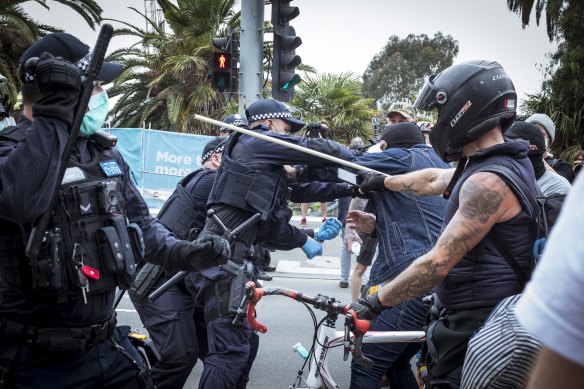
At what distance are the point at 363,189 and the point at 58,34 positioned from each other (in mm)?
2008

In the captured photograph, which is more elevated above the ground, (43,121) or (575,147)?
(43,121)

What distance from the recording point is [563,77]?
22.0 m

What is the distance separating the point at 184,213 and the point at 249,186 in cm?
71

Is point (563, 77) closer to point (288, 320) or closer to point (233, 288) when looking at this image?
point (288, 320)

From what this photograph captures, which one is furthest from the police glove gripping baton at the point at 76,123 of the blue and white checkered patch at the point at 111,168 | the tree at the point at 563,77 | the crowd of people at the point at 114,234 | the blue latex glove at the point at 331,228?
the tree at the point at 563,77

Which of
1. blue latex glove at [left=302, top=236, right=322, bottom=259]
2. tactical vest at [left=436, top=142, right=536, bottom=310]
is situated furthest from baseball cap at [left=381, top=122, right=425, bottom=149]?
tactical vest at [left=436, top=142, right=536, bottom=310]

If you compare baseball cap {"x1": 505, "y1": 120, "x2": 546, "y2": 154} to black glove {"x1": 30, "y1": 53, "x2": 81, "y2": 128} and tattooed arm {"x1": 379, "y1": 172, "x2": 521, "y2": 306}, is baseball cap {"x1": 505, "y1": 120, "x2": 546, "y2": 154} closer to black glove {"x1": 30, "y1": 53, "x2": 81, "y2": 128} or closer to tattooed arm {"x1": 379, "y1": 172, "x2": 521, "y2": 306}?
tattooed arm {"x1": 379, "y1": 172, "x2": 521, "y2": 306}

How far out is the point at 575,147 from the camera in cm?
1823

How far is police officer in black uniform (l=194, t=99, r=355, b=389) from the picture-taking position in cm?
436

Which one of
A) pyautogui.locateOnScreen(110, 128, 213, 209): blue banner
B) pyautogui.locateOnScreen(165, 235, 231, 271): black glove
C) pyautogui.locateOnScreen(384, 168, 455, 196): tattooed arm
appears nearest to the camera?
pyautogui.locateOnScreen(165, 235, 231, 271): black glove

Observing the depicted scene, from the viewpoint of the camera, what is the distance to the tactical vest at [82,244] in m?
2.62

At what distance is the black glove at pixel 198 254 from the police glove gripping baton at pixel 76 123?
2.64 ft

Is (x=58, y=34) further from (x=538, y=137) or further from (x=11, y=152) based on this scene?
(x=538, y=137)

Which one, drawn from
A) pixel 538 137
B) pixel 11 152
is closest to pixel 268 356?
pixel 538 137
